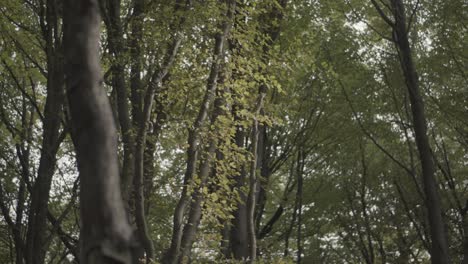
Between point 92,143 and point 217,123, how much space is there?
164 inches

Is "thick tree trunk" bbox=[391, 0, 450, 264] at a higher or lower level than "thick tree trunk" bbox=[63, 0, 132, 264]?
higher

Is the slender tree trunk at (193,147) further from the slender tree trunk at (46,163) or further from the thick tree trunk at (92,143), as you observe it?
the thick tree trunk at (92,143)

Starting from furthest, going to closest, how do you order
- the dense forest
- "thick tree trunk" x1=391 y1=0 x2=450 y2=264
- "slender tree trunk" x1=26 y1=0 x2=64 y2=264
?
1. "thick tree trunk" x1=391 y1=0 x2=450 y2=264
2. "slender tree trunk" x1=26 y1=0 x2=64 y2=264
3. the dense forest

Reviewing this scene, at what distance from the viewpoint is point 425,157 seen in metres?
8.38

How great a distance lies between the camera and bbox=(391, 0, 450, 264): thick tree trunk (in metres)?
7.93

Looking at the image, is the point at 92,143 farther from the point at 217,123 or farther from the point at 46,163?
the point at 46,163

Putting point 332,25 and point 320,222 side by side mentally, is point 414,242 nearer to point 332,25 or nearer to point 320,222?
point 320,222

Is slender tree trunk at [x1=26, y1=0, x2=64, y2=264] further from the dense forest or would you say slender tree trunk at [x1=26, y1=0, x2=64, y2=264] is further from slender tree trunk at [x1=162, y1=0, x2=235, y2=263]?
slender tree trunk at [x1=162, y1=0, x2=235, y2=263]

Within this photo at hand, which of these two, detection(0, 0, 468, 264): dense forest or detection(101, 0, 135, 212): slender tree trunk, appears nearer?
detection(0, 0, 468, 264): dense forest

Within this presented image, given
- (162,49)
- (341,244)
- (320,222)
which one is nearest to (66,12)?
(162,49)

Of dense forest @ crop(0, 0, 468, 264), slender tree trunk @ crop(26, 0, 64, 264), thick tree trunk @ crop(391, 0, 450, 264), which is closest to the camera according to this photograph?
dense forest @ crop(0, 0, 468, 264)

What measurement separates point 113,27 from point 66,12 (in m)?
4.04

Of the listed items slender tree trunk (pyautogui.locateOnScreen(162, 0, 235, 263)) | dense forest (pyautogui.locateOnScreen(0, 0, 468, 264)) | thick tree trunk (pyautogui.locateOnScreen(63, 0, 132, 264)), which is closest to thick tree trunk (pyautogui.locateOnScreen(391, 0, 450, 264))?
dense forest (pyautogui.locateOnScreen(0, 0, 468, 264))

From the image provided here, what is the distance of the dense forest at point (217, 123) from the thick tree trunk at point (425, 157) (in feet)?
0.09
